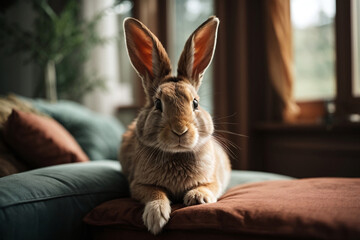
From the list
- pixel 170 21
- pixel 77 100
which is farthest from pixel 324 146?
pixel 77 100

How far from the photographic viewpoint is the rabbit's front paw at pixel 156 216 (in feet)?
3.51

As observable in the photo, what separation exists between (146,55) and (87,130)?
3.21 ft

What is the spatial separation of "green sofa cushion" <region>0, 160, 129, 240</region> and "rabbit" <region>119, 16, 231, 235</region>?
Result: 192mm

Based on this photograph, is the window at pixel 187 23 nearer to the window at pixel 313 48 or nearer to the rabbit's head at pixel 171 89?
the window at pixel 313 48

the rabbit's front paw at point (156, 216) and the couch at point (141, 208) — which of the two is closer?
the couch at point (141, 208)

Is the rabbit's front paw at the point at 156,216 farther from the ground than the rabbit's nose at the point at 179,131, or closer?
closer

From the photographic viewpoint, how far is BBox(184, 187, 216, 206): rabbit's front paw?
119cm

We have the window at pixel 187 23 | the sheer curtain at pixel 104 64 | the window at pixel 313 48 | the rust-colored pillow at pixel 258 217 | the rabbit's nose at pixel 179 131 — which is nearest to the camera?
the rust-colored pillow at pixel 258 217

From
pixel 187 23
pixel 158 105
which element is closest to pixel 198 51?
pixel 158 105

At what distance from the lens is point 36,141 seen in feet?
5.31

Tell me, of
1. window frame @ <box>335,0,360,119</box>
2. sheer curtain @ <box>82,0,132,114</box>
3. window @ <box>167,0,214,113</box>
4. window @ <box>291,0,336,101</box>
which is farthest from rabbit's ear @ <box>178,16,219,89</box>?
sheer curtain @ <box>82,0,132,114</box>

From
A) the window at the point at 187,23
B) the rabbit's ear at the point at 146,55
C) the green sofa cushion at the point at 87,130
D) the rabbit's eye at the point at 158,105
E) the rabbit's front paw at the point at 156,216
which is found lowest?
the rabbit's front paw at the point at 156,216

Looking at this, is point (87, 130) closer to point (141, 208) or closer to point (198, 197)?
point (141, 208)

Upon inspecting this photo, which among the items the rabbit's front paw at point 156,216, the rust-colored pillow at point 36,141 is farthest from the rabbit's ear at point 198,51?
the rust-colored pillow at point 36,141
